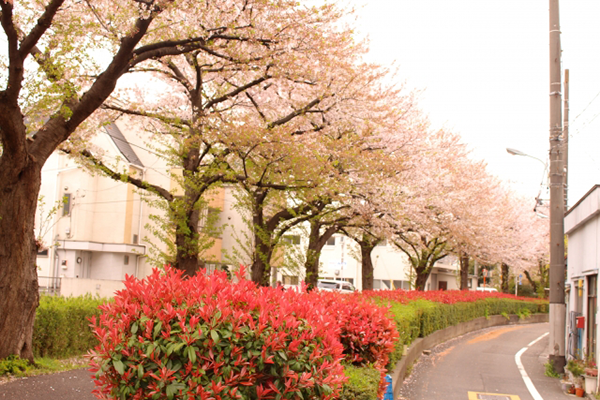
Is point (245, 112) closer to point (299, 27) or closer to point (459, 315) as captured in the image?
point (299, 27)

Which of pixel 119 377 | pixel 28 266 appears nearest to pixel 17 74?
pixel 28 266

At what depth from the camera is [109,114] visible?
15500 millimetres

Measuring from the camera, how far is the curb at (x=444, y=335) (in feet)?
34.4

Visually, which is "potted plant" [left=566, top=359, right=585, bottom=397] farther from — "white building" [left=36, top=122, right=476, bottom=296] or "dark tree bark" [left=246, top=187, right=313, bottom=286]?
"white building" [left=36, top=122, right=476, bottom=296]

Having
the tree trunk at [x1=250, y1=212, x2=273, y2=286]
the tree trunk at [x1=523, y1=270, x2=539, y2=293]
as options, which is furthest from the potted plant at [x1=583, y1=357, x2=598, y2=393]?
the tree trunk at [x1=523, y1=270, x2=539, y2=293]

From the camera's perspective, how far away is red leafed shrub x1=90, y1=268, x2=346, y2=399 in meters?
3.89

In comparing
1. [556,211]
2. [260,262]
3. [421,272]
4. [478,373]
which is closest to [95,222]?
[260,262]

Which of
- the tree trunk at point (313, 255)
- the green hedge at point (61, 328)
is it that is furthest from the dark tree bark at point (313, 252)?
the green hedge at point (61, 328)

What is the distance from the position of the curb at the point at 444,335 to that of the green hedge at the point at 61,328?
5.98m

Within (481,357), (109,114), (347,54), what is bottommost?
(481,357)

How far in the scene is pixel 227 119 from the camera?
586 inches

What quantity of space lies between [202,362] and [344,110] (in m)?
12.6

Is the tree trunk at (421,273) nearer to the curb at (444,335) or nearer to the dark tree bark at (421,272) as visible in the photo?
the dark tree bark at (421,272)

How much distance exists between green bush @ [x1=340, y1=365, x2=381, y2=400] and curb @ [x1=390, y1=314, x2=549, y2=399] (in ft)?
8.76
